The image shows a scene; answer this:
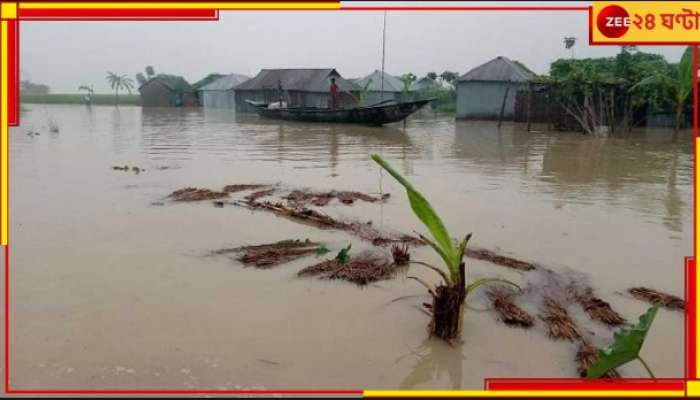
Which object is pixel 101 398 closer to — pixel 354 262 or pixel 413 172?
pixel 354 262

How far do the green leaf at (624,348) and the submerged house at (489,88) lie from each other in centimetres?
1994

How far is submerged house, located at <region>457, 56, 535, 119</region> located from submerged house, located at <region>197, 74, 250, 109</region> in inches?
788

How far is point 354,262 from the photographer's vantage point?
4160mm

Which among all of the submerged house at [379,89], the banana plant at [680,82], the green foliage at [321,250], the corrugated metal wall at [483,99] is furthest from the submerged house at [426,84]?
the green foliage at [321,250]

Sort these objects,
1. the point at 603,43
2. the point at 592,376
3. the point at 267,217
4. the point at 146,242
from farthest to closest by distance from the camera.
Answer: the point at 267,217, the point at 146,242, the point at 603,43, the point at 592,376

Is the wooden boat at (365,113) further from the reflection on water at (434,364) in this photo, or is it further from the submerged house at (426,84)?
the submerged house at (426,84)

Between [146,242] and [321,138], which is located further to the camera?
[321,138]

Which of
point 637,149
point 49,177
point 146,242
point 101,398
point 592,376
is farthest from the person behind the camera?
point 637,149

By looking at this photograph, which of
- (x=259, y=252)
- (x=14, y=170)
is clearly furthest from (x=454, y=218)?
(x=14, y=170)

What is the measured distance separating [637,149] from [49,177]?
37.6 feet

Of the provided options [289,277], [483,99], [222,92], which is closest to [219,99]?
[222,92]

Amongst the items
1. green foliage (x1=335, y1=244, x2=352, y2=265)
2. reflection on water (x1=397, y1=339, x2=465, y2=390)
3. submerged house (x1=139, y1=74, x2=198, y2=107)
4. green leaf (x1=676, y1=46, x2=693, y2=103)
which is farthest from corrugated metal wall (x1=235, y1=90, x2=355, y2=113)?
reflection on water (x1=397, y1=339, x2=465, y2=390)

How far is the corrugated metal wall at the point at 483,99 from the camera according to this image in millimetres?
→ 21594

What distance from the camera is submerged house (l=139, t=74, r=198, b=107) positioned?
40781mm
